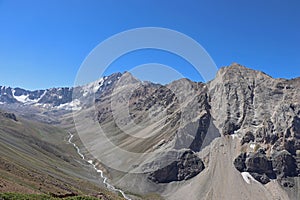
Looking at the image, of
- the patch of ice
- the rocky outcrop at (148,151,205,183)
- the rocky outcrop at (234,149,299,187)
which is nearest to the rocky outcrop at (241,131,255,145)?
the rocky outcrop at (234,149,299,187)

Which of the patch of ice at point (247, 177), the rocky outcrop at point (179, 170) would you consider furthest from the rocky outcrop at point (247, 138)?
the rocky outcrop at point (179, 170)

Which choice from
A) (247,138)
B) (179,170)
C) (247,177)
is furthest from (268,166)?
(179,170)

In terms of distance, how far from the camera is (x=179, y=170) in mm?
185125

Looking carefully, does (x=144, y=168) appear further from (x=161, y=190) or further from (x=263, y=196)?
(x=263, y=196)

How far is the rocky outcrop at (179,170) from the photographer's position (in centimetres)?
18251

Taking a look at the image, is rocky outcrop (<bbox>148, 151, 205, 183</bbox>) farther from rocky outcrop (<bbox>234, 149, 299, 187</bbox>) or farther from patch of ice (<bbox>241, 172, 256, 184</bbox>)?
patch of ice (<bbox>241, 172, 256, 184</bbox>)

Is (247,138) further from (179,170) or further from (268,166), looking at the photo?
(179,170)

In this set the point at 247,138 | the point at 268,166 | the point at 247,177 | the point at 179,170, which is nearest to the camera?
the point at 247,177

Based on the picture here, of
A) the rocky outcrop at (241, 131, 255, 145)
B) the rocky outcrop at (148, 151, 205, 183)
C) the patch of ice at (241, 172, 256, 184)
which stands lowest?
the patch of ice at (241, 172, 256, 184)

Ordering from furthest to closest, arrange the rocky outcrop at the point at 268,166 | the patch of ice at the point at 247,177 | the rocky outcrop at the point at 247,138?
1. the rocky outcrop at the point at 247,138
2. the rocky outcrop at the point at 268,166
3. the patch of ice at the point at 247,177

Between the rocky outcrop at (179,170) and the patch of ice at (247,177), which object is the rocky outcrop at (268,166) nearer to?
the patch of ice at (247,177)

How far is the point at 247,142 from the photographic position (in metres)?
196

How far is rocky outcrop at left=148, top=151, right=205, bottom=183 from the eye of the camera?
182512 mm

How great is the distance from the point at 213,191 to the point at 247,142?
48.2 m
